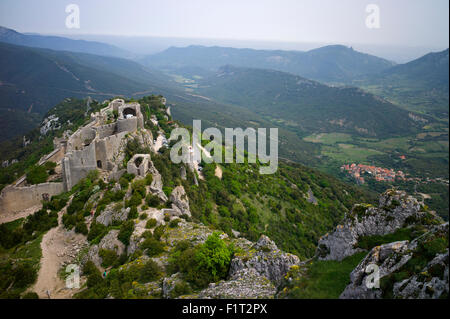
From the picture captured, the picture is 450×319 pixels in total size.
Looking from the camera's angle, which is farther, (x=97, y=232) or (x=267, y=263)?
(x=97, y=232)

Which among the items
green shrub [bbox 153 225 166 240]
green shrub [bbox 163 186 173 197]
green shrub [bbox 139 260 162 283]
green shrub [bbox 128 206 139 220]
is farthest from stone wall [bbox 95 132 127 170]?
green shrub [bbox 139 260 162 283]

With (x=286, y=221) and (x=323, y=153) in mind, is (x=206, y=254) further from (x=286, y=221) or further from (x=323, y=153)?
(x=323, y=153)

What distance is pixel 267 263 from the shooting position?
1534 cm

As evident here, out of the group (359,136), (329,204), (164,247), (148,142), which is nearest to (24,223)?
(164,247)

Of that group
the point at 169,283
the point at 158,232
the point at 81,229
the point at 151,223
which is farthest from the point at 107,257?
the point at 169,283

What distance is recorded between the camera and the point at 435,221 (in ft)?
38.9

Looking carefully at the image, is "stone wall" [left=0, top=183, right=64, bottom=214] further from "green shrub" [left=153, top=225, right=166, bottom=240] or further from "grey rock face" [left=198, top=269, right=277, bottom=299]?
"grey rock face" [left=198, top=269, right=277, bottom=299]

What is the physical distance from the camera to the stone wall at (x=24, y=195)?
24609mm

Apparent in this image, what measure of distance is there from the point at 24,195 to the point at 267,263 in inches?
960

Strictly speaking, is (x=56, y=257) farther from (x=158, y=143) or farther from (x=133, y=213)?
(x=158, y=143)

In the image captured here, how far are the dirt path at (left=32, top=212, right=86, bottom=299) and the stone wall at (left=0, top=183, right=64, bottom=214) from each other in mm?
4296

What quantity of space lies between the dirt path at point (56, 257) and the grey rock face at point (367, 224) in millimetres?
15828

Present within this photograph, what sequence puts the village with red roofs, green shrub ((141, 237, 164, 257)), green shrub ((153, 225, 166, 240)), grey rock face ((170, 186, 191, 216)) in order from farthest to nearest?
the village with red roofs < grey rock face ((170, 186, 191, 216)) < green shrub ((153, 225, 166, 240)) < green shrub ((141, 237, 164, 257))

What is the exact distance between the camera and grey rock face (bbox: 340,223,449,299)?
8234 millimetres
